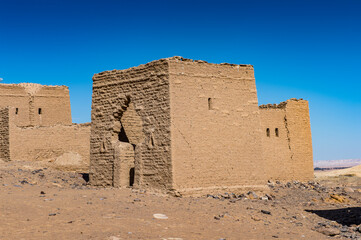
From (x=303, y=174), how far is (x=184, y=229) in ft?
45.8

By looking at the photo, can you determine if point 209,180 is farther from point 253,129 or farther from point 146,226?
point 146,226

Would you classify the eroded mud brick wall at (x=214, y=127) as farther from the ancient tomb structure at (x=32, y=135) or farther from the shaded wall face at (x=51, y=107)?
the shaded wall face at (x=51, y=107)

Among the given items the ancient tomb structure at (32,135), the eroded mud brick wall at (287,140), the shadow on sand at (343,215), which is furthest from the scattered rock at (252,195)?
the ancient tomb structure at (32,135)

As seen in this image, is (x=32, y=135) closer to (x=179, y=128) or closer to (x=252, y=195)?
(x=179, y=128)

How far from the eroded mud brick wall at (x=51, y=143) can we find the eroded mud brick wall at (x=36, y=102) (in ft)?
17.7

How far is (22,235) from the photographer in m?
7.70

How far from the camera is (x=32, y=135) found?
21.6 m

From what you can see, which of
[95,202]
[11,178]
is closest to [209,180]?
[95,202]

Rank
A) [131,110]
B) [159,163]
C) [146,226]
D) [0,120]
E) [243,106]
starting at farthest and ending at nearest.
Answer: [0,120] → [131,110] → [243,106] → [159,163] → [146,226]

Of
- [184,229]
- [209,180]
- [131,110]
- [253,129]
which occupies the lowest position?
[184,229]

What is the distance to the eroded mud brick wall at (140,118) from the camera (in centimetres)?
1347

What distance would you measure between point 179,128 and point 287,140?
9.66 metres

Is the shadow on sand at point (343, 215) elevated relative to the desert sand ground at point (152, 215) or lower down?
lower down

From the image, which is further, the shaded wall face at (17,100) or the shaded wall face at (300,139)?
the shaded wall face at (17,100)
